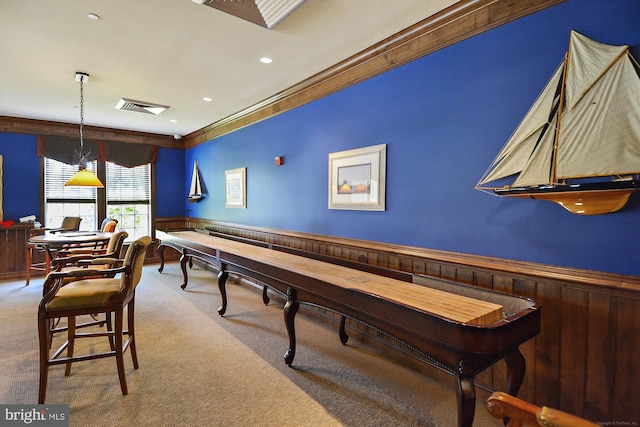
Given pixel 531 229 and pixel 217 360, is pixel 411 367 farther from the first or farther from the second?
pixel 217 360

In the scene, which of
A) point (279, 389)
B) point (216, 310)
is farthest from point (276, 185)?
point (279, 389)

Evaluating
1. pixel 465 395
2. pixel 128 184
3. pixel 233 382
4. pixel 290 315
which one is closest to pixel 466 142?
pixel 465 395

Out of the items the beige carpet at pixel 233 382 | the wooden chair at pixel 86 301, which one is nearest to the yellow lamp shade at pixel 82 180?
the beige carpet at pixel 233 382

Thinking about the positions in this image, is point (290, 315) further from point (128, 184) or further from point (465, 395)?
point (128, 184)

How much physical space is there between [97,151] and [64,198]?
1.03 m

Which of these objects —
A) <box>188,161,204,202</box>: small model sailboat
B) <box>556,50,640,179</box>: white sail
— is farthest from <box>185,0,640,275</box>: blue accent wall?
<box>188,161,204,202</box>: small model sailboat

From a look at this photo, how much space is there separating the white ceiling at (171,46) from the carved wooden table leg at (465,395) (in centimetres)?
230

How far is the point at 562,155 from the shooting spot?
1897 millimetres

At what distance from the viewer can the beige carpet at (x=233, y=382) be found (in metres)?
2.08

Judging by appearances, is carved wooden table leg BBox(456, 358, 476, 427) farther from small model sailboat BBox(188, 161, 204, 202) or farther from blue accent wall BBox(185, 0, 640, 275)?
small model sailboat BBox(188, 161, 204, 202)

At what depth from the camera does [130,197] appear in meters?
6.82

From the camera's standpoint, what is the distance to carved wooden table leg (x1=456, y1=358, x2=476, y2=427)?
1.53 m

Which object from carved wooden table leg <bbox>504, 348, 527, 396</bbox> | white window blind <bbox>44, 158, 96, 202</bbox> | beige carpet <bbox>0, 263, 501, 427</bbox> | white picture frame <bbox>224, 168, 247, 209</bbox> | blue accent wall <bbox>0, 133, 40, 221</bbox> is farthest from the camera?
white window blind <bbox>44, 158, 96, 202</bbox>

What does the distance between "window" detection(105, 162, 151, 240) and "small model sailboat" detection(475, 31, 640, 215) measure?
6881 mm
